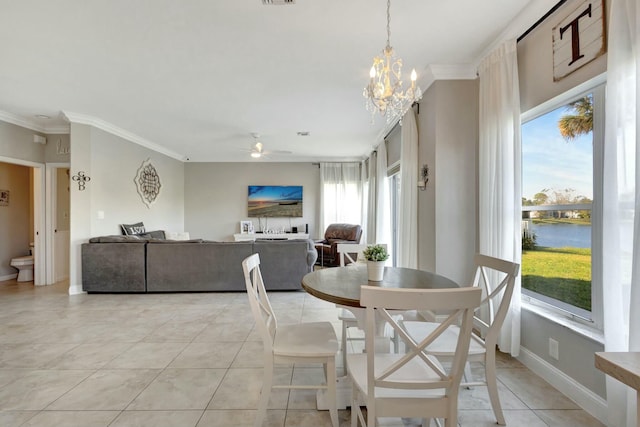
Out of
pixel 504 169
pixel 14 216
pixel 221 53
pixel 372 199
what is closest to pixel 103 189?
pixel 14 216

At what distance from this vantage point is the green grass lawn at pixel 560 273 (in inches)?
75.1

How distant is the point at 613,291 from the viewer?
150 centimetres

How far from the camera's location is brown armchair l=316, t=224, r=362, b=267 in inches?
254

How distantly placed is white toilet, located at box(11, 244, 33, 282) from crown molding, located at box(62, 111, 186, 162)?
272 cm

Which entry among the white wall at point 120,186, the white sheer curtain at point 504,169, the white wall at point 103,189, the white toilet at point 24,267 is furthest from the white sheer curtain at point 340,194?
the white toilet at point 24,267

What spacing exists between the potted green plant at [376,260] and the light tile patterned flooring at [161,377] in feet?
2.65

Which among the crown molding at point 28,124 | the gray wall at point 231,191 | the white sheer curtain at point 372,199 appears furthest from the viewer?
the gray wall at point 231,191

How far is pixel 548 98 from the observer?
2076 mm

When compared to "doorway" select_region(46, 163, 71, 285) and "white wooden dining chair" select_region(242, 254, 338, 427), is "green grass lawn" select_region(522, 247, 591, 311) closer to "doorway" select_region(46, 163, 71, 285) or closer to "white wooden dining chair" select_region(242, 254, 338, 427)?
"white wooden dining chair" select_region(242, 254, 338, 427)

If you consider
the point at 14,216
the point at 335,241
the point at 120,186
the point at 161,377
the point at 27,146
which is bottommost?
the point at 161,377

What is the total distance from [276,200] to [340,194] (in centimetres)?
171

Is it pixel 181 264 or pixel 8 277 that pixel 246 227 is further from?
pixel 8 277

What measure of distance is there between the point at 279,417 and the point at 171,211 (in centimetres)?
653

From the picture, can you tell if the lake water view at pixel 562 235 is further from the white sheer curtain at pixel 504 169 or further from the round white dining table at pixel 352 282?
the round white dining table at pixel 352 282
